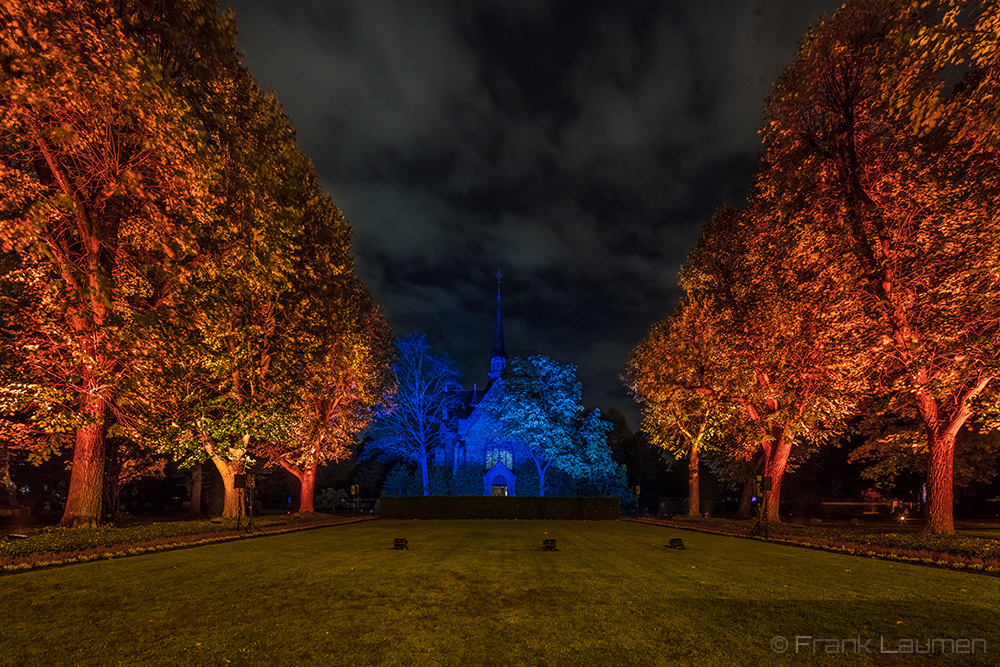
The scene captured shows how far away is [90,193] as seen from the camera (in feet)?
46.9

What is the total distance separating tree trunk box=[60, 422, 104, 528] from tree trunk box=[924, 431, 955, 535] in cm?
2703

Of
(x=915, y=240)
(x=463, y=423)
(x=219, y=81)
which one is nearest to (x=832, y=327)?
(x=915, y=240)

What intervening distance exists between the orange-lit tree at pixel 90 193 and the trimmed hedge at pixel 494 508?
78.8 ft

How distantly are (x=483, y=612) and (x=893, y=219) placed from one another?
721 inches

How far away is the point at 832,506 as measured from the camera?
1854 inches

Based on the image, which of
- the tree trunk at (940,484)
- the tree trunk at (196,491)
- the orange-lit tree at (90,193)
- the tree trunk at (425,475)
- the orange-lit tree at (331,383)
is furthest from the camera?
the tree trunk at (425,475)

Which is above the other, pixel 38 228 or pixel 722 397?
pixel 38 228

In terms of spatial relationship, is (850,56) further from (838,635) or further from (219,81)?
(219,81)

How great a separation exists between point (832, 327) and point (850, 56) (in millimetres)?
9254

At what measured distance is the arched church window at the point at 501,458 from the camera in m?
46.6

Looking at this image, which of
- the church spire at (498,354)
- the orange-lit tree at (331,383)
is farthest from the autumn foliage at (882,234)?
the church spire at (498,354)

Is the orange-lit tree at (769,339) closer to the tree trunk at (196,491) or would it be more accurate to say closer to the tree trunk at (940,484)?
the tree trunk at (940,484)

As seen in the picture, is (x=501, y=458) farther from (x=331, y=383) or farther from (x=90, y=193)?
(x=90, y=193)

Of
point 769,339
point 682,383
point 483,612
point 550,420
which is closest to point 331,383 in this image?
point 550,420
